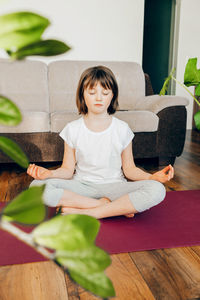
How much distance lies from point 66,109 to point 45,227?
257cm

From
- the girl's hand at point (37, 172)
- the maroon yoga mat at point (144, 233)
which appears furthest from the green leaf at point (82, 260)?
the girl's hand at point (37, 172)

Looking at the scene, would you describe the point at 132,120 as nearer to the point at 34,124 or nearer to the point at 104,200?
the point at 34,124

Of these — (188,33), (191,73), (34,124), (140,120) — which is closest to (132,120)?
(140,120)

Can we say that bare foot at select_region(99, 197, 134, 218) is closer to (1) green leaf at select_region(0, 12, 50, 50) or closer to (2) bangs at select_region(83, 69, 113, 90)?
(2) bangs at select_region(83, 69, 113, 90)

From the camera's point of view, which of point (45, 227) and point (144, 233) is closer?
point (45, 227)

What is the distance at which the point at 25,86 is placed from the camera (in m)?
2.67

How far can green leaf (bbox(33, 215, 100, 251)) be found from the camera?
0.54ft

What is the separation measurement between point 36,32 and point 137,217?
1.32m

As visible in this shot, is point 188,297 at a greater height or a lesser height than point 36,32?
lesser

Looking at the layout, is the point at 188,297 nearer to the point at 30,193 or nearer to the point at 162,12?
the point at 30,193

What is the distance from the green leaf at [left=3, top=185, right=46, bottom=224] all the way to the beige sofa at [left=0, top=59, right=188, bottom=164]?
192 centimetres

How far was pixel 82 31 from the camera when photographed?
397cm

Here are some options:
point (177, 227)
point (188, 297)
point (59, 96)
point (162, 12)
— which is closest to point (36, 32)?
point (188, 297)

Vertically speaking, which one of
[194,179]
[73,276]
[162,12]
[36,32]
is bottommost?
Answer: [194,179]
